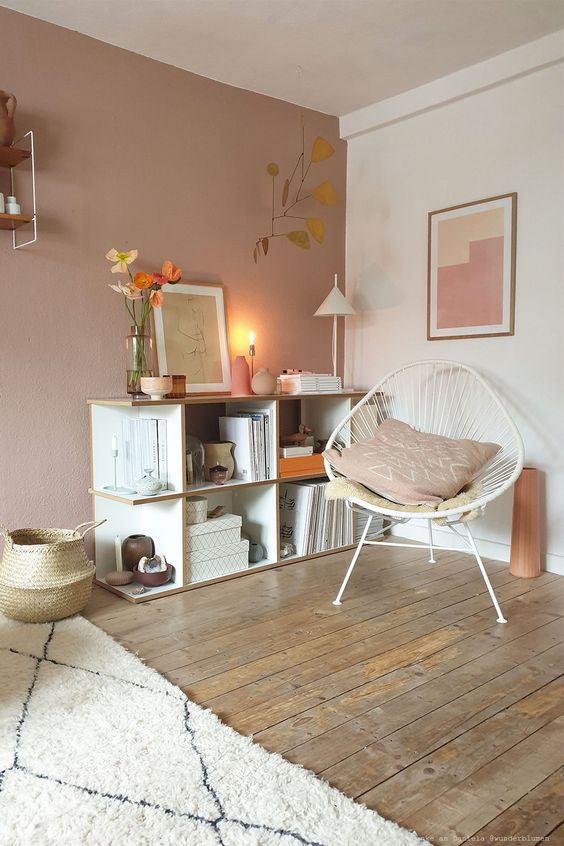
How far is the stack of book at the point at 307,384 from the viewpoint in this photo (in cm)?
344

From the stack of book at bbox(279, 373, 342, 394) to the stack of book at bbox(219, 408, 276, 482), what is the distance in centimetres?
22

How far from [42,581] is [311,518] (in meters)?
1.40

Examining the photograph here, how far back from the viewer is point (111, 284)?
313cm

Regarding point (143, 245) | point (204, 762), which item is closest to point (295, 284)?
point (143, 245)

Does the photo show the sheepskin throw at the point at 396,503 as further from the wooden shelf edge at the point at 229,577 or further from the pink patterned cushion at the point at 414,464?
the wooden shelf edge at the point at 229,577

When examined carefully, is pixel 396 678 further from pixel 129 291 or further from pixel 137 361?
pixel 129 291

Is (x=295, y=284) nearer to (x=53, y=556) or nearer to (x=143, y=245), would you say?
(x=143, y=245)

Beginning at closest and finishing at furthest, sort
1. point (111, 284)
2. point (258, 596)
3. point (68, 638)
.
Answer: point (68, 638) < point (258, 596) < point (111, 284)

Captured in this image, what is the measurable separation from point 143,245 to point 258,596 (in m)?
1.69

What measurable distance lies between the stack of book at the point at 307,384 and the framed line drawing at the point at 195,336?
293 mm

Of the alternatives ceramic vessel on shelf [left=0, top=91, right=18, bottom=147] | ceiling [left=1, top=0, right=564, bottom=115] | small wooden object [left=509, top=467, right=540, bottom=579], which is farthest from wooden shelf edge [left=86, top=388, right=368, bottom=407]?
ceiling [left=1, top=0, right=564, bottom=115]

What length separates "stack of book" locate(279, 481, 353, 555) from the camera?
345 cm

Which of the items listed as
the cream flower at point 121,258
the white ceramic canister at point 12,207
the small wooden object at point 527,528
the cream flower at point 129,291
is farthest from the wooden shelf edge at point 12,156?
the small wooden object at point 527,528

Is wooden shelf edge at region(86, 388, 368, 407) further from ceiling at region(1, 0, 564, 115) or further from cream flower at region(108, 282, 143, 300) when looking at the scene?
ceiling at region(1, 0, 564, 115)
